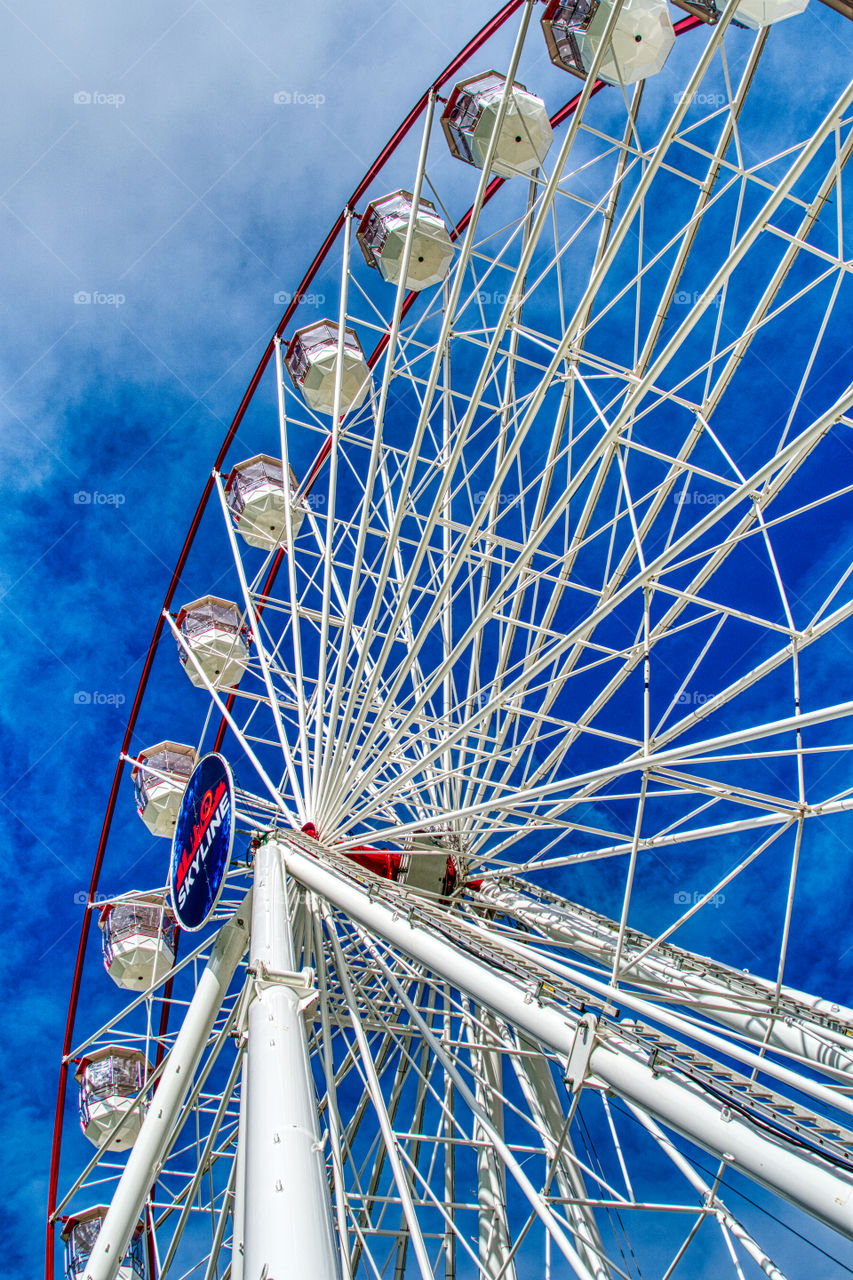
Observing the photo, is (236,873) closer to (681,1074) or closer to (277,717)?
(277,717)

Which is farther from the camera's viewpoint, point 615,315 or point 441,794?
point 615,315

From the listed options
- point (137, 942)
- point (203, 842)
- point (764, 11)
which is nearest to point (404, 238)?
point (764, 11)

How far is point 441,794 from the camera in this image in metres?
16.2

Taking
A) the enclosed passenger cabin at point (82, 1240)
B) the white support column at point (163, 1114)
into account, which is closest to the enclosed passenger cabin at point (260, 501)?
the white support column at point (163, 1114)

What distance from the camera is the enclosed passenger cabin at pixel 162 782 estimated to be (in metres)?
18.5

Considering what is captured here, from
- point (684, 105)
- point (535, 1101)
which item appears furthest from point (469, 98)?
point (535, 1101)

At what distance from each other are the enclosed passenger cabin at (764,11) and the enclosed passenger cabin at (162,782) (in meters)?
14.4

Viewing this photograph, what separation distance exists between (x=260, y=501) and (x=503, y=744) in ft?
22.5

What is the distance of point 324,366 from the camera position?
51.3 ft

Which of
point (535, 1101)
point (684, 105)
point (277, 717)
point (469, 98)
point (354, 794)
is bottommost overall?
point (535, 1101)

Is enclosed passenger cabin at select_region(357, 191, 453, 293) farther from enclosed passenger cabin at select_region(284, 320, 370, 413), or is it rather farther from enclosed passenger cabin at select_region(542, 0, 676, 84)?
enclosed passenger cabin at select_region(542, 0, 676, 84)

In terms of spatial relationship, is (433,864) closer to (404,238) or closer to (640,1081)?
(640,1081)

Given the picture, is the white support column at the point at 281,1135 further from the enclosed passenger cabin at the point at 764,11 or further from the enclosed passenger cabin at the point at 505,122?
the enclosed passenger cabin at the point at 764,11

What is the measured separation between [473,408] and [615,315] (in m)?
19.1
